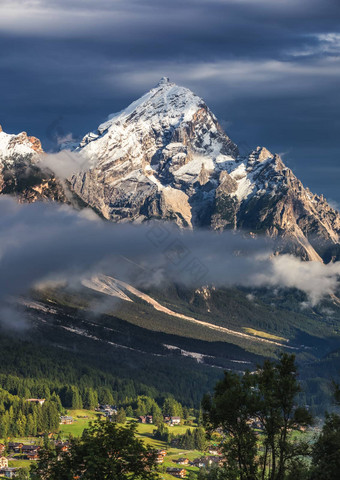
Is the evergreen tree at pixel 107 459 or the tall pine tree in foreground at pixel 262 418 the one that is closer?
the tall pine tree in foreground at pixel 262 418

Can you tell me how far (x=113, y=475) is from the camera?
10362 cm

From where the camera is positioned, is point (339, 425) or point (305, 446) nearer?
point (305, 446)

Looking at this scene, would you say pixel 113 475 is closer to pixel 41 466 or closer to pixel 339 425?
pixel 41 466

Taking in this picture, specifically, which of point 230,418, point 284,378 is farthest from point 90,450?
point 284,378

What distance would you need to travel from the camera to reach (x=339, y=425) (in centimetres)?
11162

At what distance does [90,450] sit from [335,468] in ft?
88.0

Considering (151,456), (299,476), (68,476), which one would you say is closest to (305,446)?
(299,476)

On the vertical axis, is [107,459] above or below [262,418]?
below

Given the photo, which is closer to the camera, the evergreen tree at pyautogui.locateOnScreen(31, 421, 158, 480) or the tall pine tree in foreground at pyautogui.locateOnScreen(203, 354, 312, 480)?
the tall pine tree in foreground at pyautogui.locateOnScreen(203, 354, 312, 480)

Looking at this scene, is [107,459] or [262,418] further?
[107,459]

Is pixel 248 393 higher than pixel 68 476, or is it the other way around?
pixel 248 393

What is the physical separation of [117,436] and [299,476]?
20687 mm

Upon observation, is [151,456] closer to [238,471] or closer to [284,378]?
[238,471]

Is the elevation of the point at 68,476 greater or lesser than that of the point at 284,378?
lesser
